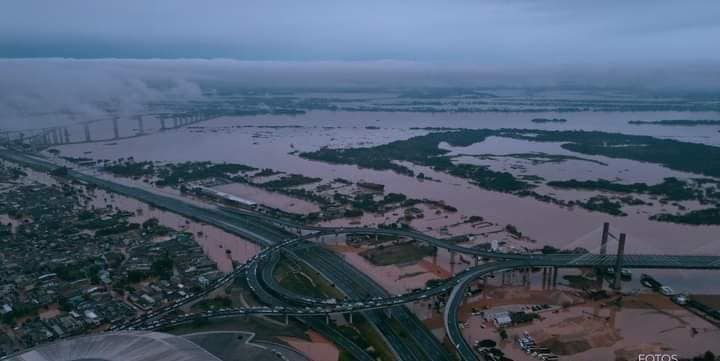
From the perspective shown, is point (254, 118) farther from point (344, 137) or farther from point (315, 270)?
point (315, 270)

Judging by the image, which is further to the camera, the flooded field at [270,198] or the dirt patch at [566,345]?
the flooded field at [270,198]

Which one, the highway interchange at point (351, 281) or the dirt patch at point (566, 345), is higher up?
the highway interchange at point (351, 281)

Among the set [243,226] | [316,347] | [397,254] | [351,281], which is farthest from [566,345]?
[243,226]

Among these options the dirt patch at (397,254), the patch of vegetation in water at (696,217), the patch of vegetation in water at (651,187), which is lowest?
the dirt patch at (397,254)

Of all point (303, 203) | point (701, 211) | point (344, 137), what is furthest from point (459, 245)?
point (344, 137)

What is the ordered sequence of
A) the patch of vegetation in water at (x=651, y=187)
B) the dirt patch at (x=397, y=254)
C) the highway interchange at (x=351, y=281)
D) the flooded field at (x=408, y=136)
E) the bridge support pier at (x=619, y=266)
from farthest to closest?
the patch of vegetation in water at (x=651, y=187) → the flooded field at (x=408, y=136) → the dirt patch at (x=397, y=254) → the bridge support pier at (x=619, y=266) → the highway interchange at (x=351, y=281)

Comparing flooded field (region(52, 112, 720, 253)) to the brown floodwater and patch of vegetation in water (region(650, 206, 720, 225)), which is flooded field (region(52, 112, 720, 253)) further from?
patch of vegetation in water (region(650, 206, 720, 225))

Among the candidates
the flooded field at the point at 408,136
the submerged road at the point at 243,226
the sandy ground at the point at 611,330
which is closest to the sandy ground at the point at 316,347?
the submerged road at the point at 243,226

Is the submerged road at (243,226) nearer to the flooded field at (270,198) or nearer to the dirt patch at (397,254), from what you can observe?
the dirt patch at (397,254)

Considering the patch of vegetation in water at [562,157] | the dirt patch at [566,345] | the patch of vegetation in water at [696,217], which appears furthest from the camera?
the patch of vegetation in water at [562,157]

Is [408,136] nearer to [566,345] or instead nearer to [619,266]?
[619,266]
